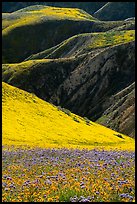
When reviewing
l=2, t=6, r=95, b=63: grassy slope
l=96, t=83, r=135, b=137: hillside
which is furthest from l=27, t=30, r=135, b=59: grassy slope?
l=96, t=83, r=135, b=137: hillside

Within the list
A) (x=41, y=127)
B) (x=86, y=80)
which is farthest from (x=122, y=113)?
(x=41, y=127)

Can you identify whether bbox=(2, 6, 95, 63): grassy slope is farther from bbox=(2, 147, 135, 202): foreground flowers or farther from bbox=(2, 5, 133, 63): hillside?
bbox=(2, 147, 135, 202): foreground flowers

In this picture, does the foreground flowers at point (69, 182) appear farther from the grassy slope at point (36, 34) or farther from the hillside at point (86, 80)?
the grassy slope at point (36, 34)

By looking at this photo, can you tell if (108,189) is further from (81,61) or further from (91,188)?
(81,61)

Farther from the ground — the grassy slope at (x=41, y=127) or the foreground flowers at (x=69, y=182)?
the foreground flowers at (x=69, y=182)

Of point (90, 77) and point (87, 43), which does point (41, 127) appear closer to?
point (90, 77)

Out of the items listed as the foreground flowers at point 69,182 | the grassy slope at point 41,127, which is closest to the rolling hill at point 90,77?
the grassy slope at point 41,127

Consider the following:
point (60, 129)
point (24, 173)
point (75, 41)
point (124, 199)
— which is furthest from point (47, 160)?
point (75, 41)
